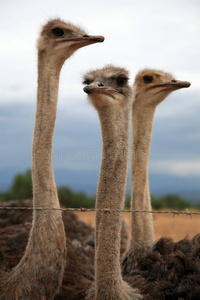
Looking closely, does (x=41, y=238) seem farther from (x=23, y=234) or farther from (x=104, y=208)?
(x=23, y=234)

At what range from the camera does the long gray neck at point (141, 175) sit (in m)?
4.54

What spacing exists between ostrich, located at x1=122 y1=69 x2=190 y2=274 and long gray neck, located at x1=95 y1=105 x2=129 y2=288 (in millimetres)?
1194

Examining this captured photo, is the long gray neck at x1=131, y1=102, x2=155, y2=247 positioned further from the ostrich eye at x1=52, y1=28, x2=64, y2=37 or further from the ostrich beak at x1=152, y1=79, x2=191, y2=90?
the ostrich eye at x1=52, y1=28, x2=64, y2=37

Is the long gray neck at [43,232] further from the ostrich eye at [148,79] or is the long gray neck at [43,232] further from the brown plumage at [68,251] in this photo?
the ostrich eye at [148,79]

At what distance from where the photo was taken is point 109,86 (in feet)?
11.1

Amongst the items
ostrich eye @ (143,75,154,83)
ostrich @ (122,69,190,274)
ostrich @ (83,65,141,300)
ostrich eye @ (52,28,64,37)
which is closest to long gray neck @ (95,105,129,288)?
ostrich @ (83,65,141,300)

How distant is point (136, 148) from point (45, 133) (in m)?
1.04

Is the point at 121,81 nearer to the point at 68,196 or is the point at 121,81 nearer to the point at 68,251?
the point at 68,251

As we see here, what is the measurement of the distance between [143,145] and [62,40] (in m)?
1.23

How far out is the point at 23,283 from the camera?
3.73 meters

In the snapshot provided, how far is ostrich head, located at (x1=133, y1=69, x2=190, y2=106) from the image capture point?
16.0ft

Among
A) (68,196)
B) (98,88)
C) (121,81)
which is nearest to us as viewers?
(98,88)

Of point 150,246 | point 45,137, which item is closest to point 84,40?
point 45,137

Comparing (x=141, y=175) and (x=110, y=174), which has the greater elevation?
(x=141, y=175)
